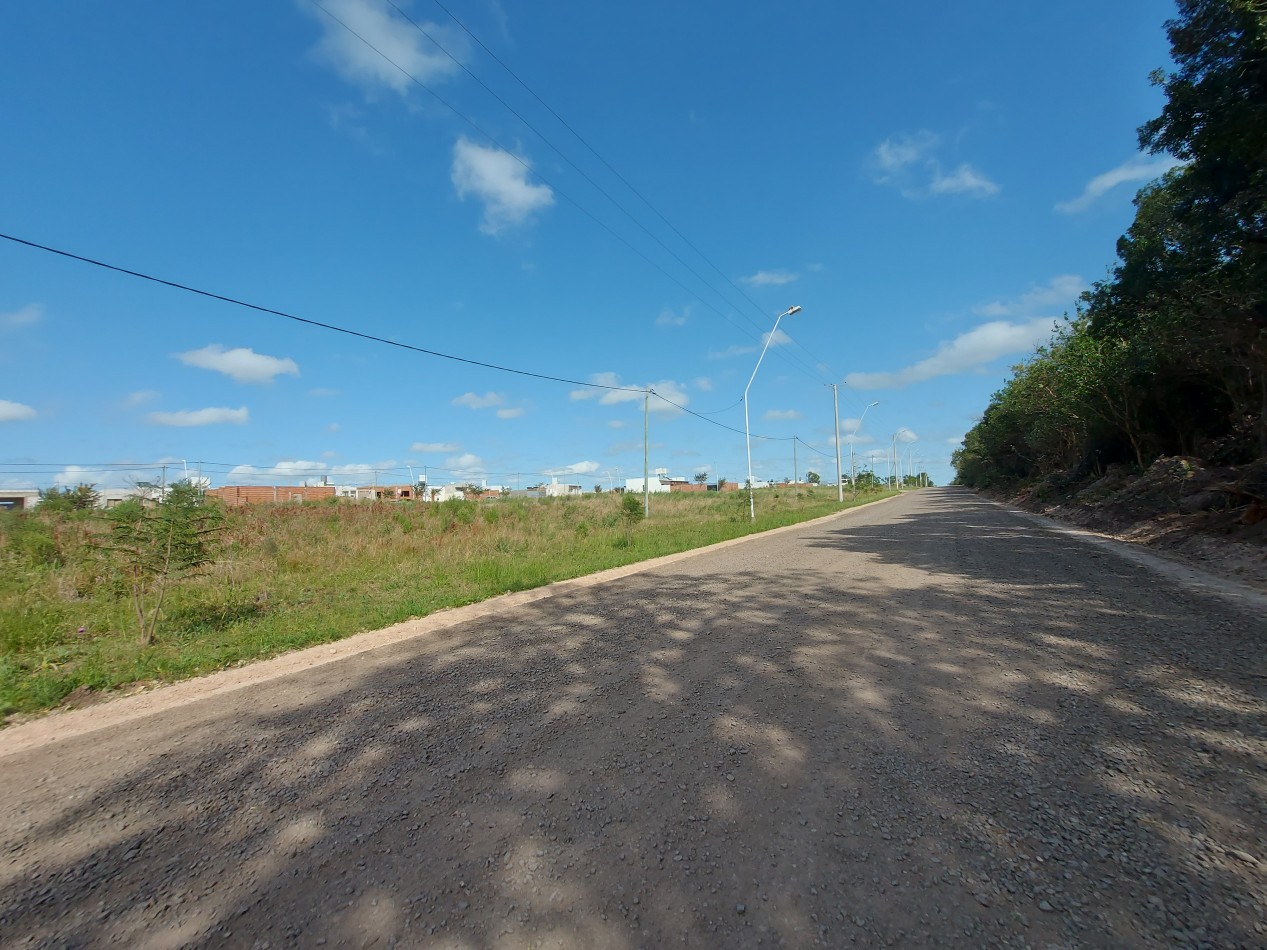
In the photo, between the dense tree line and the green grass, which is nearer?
the green grass

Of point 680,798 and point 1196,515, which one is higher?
point 1196,515

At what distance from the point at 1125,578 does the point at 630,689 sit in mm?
8258

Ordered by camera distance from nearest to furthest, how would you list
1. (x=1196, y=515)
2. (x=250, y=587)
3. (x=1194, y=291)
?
(x=250, y=587), (x=1194, y=291), (x=1196, y=515)

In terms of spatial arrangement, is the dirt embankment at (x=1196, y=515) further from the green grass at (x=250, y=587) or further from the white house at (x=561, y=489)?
the white house at (x=561, y=489)

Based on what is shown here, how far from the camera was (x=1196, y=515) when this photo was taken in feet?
42.7

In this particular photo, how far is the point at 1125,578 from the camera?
27.2ft

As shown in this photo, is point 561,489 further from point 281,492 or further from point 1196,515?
point 1196,515

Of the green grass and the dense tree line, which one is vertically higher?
the dense tree line

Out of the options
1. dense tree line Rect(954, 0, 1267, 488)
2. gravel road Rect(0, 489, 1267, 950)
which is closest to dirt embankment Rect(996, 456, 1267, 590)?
dense tree line Rect(954, 0, 1267, 488)

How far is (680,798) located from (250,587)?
9.34 meters

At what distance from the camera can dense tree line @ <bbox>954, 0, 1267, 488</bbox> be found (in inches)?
327

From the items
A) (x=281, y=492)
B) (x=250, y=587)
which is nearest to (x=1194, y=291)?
(x=250, y=587)

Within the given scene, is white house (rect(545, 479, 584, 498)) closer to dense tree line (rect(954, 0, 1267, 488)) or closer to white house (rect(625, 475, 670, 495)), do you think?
white house (rect(625, 475, 670, 495))

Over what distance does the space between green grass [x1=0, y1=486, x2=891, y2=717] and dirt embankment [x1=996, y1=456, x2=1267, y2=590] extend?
10.6m
